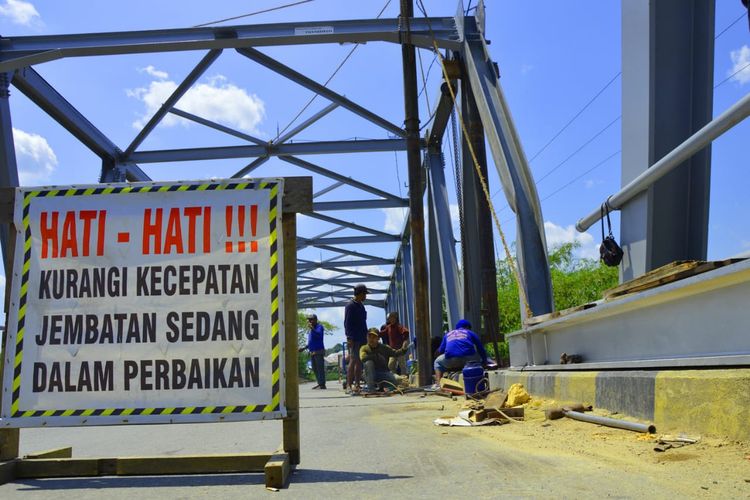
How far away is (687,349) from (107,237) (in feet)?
11.8

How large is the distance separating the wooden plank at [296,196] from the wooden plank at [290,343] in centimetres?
6

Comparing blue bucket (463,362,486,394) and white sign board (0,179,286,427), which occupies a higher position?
white sign board (0,179,286,427)

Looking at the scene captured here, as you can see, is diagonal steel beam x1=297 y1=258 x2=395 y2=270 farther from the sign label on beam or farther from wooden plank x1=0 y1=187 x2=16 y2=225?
wooden plank x1=0 y1=187 x2=16 y2=225

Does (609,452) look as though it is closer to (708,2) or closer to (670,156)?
(670,156)

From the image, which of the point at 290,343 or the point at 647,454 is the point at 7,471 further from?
the point at 647,454

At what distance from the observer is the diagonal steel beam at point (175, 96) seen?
1295 cm

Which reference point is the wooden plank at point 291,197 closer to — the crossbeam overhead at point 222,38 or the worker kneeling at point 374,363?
the worker kneeling at point 374,363

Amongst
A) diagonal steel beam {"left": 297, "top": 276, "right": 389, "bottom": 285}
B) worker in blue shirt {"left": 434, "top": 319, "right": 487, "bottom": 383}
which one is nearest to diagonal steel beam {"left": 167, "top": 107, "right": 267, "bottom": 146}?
worker in blue shirt {"left": 434, "top": 319, "right": 487, "bottom": 383}

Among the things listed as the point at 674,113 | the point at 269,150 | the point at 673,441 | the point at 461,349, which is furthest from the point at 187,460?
the point at 269,150

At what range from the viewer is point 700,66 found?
5.44m

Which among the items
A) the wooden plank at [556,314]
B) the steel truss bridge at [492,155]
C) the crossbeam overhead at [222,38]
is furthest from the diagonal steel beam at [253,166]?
the wooden plank at [556,314]


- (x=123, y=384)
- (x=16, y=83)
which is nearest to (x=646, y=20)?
(x=123, y=384)

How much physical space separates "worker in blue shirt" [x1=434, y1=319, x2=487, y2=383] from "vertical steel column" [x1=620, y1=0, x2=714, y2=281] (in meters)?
4.55

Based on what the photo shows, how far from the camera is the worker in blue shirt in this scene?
391 inches
